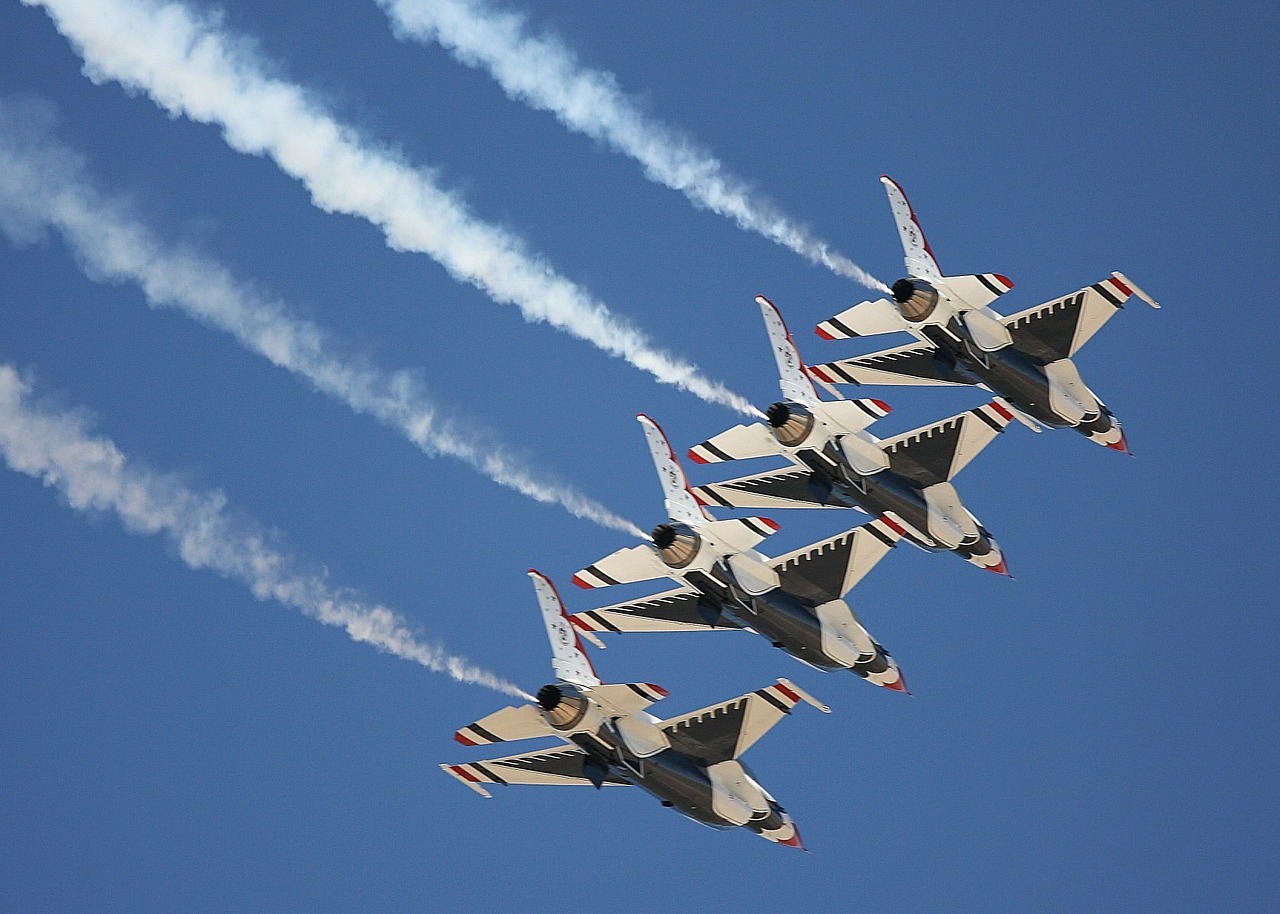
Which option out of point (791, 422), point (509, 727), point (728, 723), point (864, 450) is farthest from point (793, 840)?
point (791, 422)

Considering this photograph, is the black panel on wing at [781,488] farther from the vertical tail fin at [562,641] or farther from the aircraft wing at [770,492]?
the vertical tail fin at [562,641]

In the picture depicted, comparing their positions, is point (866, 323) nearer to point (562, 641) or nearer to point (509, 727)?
point (562, 641)

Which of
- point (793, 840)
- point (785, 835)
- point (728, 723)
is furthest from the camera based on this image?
point (793, 840)

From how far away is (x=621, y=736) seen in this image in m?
53.5

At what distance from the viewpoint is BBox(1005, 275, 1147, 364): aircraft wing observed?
59.0 metres

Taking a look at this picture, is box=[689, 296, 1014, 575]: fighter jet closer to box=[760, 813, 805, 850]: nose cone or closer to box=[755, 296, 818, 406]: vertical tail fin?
box=[755, 296, 818, 406]: vertical tail fin

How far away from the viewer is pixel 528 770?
184 feet

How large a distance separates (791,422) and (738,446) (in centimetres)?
150

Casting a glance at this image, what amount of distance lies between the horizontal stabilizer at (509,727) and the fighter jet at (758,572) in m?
4.49

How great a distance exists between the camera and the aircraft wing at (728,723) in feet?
177

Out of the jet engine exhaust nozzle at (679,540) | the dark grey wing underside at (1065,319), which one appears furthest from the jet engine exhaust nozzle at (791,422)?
the dark grey wing underside at (1065,319)

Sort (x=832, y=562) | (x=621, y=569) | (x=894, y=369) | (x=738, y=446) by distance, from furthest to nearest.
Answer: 1. (x=894, y=369)
2. (x=738, y=446)
3. (x=621, y=569)
4. (x=832, y=562)

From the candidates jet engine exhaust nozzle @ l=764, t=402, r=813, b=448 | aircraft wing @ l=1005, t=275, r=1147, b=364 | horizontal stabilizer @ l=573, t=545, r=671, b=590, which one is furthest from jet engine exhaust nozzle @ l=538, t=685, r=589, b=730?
aircraft wing @ l=1005, t=275, r=1147, b=364

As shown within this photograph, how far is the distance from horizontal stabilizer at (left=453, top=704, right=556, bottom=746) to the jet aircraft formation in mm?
39
